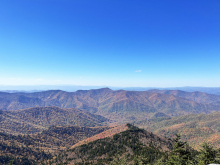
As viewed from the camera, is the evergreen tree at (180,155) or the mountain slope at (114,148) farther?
the mountain slope at (114,148)

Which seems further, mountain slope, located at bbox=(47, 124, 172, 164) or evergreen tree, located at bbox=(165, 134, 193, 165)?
mountain slope, located at bbox=(47, 124, 172, 164)

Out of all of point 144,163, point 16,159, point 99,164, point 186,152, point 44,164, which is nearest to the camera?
point 186,152

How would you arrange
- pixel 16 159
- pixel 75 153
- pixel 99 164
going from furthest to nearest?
pixel 16 159
pixel 75 153
pixel 99 164

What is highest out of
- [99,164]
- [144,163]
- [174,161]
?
[174,161]

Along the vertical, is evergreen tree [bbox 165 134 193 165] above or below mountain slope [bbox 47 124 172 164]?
above

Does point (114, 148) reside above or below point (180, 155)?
below

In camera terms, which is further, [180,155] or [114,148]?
[114,148]

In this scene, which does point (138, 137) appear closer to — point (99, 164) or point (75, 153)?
point (99, 164)

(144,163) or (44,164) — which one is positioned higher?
(144,163)

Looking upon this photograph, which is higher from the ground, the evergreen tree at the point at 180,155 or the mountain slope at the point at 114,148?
the evergreen tree at the point at 180,155

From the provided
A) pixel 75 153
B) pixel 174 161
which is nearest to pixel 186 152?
pixel 174 161

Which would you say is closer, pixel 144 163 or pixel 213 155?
pixel 213 155
